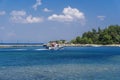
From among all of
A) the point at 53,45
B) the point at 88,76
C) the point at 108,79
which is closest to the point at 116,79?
the point at 108,79

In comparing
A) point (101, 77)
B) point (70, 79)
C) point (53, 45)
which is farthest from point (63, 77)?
point (53, 45)

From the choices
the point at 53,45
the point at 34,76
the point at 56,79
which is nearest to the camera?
the point at 56,79

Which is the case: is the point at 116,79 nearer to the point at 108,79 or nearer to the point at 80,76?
the point at 108,79

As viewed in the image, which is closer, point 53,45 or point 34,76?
point 34,76

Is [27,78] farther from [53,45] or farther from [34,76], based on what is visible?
[53,45]

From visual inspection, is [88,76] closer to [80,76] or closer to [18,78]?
[80,76]

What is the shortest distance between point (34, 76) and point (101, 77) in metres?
7.18

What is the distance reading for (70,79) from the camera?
3509 cm

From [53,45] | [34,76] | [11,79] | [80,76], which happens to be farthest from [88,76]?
[53,45]

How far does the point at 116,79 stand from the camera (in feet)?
115

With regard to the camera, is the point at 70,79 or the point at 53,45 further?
the point at 53,45

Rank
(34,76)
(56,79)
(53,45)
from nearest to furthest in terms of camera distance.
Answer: (56,79) < (34,76) < (53,45)

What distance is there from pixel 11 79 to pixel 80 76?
749 cm

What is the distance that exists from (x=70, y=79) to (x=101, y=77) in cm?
379
